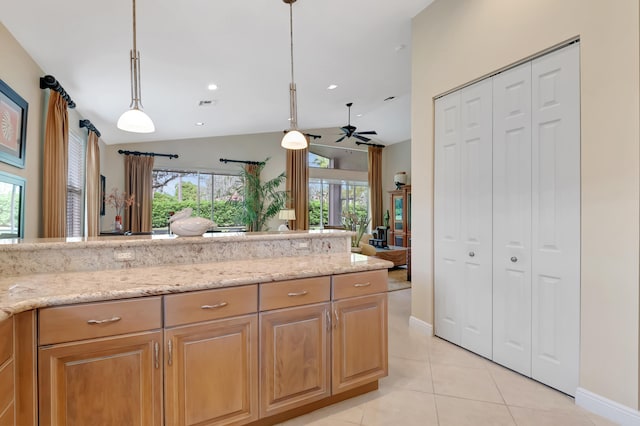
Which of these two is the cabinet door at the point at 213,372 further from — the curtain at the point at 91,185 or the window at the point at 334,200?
the window at the point at 334,200

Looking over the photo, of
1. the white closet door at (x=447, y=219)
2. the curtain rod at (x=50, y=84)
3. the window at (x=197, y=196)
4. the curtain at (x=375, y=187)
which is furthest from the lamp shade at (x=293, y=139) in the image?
the curtain at (x=375, y=187)

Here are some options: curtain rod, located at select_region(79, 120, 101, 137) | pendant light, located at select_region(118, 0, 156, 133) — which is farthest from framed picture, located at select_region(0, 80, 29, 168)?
curtain rod, located at select_region(79, 120, 101, 137)

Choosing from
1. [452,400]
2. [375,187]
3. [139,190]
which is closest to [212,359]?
[452,400]

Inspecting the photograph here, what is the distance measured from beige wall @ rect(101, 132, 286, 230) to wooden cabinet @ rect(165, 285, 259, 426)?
6.08 m

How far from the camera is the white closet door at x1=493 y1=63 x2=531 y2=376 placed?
237 centimetres

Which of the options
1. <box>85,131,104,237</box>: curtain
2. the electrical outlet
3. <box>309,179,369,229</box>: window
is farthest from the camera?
<box>309,179,369,229</box>: window

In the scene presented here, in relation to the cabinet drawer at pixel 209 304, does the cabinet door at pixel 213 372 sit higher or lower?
lower

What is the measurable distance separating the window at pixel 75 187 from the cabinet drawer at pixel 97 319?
3830 mm

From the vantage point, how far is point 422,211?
3271 millimetres

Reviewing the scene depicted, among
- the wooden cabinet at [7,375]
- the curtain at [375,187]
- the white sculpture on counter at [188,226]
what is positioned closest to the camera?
the wooden cabinet at [7,375]

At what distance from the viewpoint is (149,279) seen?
1.62 meters

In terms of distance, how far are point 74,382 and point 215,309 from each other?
1.99ft

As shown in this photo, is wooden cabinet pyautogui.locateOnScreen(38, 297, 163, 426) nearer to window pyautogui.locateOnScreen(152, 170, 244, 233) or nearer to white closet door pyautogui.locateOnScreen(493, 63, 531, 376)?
white closet door pyautogui.locateOnScreen(493, 63, 531, 376)

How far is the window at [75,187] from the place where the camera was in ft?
14.7
